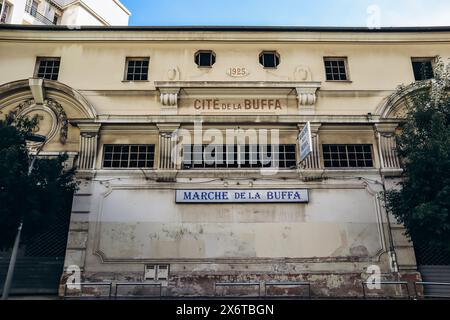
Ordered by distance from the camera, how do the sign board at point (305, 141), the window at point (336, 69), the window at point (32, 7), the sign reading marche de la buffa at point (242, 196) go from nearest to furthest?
the sign board at point (305, 141) → the sign reading marche de la buffa at point (242, 196) → the window at point (336, 69) → the window at point (32, 7)

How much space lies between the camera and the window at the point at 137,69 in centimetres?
1605

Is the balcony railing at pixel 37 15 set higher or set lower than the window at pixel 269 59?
higher

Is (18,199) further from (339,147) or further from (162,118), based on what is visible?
(339,147)

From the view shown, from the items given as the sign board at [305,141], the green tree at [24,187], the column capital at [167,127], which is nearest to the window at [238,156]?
the column capital at [167,127]

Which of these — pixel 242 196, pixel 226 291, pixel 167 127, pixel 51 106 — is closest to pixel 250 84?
pixel 167 127

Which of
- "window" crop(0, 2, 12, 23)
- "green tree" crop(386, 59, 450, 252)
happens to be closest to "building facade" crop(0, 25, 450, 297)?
"green tree" crop(386, 59, 450, 252)

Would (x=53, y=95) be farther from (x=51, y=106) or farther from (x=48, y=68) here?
(x=48, y=68)

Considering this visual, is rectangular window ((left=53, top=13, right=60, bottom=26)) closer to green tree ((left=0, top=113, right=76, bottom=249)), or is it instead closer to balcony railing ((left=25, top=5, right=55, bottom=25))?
balcony railing ((left=25, top=5, right=55, bottom=25))

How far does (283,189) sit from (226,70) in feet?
20.3

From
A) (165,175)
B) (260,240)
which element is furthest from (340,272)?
(165,175)

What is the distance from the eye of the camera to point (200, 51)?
16.4 meters

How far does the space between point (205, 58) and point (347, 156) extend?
7991 mm

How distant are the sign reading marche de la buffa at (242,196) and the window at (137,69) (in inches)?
234

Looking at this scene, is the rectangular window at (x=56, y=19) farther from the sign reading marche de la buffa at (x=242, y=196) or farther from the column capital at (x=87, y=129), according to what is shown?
the sign reading marche de la buffa at (x=242, y=196)
